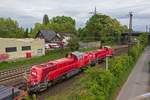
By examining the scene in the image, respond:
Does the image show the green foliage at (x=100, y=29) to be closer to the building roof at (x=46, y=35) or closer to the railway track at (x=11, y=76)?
the building roof at (x=46, y=35)

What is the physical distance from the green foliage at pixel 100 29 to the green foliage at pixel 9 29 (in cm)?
2643

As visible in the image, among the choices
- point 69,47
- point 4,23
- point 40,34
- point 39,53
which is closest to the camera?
point 39,53

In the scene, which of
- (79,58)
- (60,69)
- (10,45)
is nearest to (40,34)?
(10,45)

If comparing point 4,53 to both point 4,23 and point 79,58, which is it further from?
point 4,23

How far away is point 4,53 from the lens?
4366 cm

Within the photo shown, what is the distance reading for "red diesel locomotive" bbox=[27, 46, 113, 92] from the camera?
2339cm

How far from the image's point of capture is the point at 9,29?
91.6 m

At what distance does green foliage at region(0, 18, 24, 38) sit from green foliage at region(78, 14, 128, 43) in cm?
2643

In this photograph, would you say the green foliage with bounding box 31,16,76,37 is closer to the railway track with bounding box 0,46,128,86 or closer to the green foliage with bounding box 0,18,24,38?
the green foliage with bounding box 0,18,24,38

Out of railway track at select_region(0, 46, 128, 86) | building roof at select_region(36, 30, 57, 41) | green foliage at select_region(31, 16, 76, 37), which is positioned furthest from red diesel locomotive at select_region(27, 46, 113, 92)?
green foliage at select_region(31, 16, 76, 37)

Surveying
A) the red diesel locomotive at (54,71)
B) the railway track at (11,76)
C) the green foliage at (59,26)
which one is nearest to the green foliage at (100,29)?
the green foliage at (59,26)

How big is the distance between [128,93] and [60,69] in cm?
810

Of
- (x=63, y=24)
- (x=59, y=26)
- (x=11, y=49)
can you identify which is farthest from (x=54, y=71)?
(x=63, y=24)

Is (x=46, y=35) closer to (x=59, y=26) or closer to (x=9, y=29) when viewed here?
(x=9, y=29)
